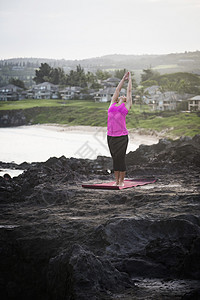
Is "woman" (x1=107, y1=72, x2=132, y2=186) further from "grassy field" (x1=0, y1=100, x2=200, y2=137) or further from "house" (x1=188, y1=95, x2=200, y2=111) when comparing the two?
"house" (x1=188, y1=95, x2=200, y2=111)

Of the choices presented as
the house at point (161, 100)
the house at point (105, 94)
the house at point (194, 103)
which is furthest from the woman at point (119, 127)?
the house at point (105, 94)

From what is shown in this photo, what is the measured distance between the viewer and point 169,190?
216 inches

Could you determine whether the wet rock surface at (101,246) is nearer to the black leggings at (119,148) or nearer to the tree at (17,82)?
the black leggings at (119,148)

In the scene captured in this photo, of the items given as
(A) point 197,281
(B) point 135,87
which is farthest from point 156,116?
(A) point 197,281

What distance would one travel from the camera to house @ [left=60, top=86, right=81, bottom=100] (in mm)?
43175

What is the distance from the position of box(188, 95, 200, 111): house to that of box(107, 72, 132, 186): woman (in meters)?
24.0

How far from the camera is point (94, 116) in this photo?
1342 inches

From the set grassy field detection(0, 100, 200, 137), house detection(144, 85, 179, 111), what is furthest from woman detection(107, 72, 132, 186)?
house detection(144, 85, 179, 111)

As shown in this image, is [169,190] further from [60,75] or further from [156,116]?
[60,75]

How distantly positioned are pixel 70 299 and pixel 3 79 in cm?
4250

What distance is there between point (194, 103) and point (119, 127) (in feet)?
82.8

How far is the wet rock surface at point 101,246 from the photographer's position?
293 cm

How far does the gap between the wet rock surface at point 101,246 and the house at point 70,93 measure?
37985 mm

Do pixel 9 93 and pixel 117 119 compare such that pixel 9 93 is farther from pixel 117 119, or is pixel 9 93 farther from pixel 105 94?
pixel 117 119
